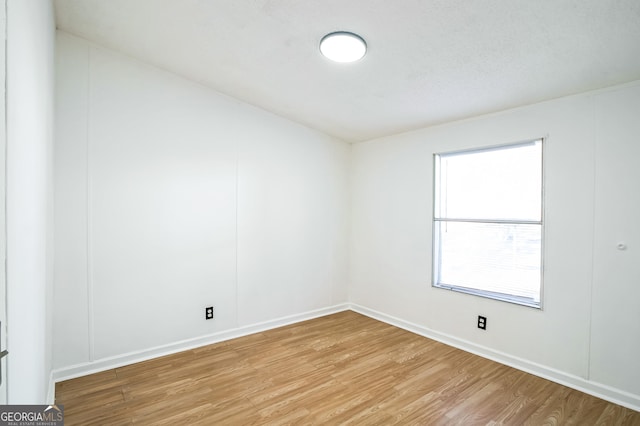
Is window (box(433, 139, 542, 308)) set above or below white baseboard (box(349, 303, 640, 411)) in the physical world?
above

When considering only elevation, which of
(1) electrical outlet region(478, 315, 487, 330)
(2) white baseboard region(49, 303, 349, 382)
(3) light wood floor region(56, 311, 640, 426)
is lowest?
(3) light wood floor region(56, 311, 640, 426)

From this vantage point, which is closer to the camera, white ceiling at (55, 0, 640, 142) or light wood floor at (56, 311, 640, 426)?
white ceiling at (55, 0, 640, 142)

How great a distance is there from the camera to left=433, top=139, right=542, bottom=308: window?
2.88 m

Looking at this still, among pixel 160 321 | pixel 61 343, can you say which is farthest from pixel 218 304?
pixel 61 343

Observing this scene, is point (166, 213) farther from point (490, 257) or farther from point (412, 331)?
point (490, 257)

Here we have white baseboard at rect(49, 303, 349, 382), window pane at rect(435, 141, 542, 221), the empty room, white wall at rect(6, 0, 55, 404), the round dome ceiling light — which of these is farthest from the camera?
window pane at rect(435, 141, 542, 221)

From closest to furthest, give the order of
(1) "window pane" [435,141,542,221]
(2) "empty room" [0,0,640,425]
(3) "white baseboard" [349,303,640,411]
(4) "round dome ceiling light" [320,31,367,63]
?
(2) "empty room" [0,0,640,425] < (4) "round dome ceiling light" [320,31,367,63] < (3) "white baseboard" [349,303,640,411] < (1) "window pane" [435,141,542,221]

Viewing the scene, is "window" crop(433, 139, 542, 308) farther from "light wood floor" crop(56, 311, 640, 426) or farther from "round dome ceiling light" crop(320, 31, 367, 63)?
"round dome ceiling light" crop(320, 31, 367, 63)

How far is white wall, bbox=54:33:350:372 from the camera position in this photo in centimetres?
266

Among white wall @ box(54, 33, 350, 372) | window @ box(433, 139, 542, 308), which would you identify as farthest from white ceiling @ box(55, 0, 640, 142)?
window @ box(433, 139, 542, 308)

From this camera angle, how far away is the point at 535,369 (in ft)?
9.15

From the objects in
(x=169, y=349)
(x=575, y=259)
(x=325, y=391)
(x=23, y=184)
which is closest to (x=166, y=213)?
(x=169, y=349)

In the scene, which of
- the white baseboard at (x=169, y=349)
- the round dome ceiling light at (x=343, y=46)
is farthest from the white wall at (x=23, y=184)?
the round dome ceiling light at (x=343, y=46)

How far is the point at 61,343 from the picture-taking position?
8.53 ft
